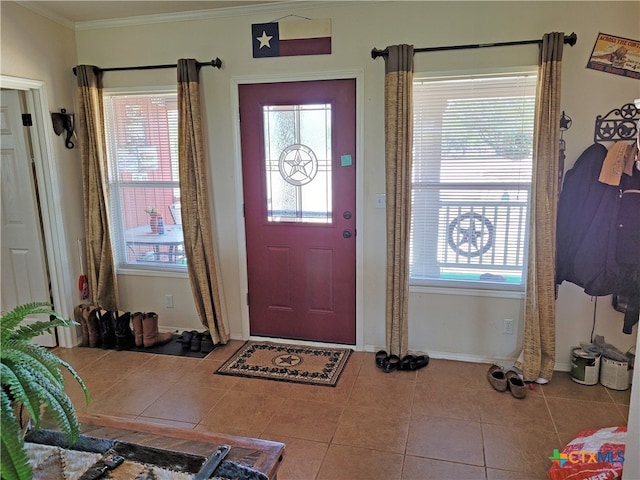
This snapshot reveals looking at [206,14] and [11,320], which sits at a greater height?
[206,14]

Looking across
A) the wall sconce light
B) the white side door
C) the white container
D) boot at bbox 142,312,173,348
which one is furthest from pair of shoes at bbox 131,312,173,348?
the white container

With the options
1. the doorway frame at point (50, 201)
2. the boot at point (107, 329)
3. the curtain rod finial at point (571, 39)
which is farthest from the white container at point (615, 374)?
the doorway frame at point (50, 201)

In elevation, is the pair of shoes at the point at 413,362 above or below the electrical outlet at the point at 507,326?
below

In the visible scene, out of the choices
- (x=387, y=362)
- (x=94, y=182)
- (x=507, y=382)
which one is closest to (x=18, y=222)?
(x=94, y=182)

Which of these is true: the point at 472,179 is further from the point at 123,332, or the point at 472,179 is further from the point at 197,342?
the point at 123,332

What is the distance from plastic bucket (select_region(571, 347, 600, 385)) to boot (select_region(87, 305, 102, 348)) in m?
3.49

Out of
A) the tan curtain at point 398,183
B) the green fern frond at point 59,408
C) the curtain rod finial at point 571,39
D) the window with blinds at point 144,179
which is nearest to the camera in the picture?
the green fern frond at point 59,408

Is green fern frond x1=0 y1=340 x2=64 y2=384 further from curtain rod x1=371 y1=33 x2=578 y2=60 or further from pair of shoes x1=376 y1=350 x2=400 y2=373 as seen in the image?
curtain rod x1=371 y1=33 x2=578 y2=60

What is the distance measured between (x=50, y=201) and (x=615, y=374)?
13.4ft

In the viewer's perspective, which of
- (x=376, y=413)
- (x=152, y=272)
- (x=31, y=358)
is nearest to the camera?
(x=31, y=358)

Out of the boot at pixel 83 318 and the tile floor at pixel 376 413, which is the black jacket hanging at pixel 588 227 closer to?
the tile floor at pixel 376 413

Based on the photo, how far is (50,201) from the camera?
11.0 ft

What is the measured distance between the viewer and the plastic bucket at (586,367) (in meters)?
2.81

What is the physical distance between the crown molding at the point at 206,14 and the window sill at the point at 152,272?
6.30 ft
